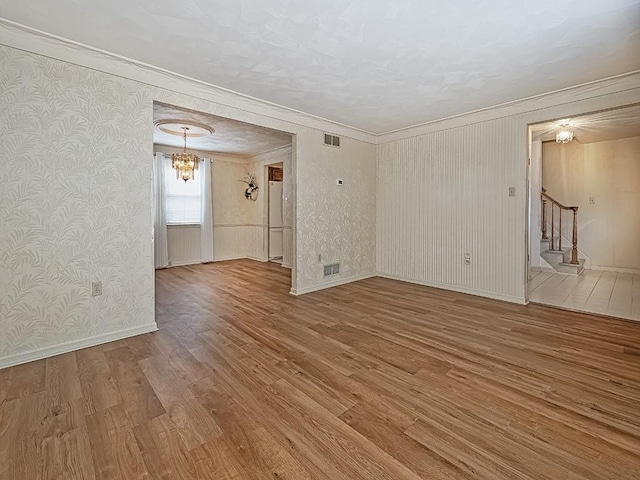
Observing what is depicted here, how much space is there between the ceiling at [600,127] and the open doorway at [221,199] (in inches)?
180

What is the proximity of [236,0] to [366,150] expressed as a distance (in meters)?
3.84

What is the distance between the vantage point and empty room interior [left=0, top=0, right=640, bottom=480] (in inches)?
64.9

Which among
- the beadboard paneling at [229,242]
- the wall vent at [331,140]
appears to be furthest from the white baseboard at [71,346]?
the beadboard paneling at [229,242]

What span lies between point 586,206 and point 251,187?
7743 millimetres

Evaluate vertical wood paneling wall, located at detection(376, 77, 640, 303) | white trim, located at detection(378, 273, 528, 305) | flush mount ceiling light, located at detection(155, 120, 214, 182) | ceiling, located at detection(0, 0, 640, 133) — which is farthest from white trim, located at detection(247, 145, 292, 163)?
white trim, located at detection(378, 273, 528, 305)

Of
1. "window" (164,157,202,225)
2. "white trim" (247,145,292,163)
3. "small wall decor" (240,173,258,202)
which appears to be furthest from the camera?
"small wall decor" (240,173,258,202)

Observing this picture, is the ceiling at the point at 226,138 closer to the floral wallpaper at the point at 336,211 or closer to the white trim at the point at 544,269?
the floral wallpaper at the point at 336,211

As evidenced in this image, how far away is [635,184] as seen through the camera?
6094 mm

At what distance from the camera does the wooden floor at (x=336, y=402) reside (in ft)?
4.86

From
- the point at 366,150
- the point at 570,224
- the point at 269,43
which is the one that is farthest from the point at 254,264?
the point at 570,224

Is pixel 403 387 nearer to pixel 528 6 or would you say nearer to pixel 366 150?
pixel 528 6

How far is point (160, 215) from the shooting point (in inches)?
263

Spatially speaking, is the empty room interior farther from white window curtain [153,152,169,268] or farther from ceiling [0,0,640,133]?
white window curtain [153,152,169,268]

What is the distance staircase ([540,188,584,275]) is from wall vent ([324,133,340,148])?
4846 mm
